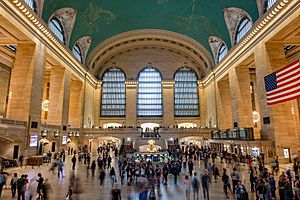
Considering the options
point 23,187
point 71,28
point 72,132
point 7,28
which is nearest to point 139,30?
point 71,28

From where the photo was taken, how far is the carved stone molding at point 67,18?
22.2 metres

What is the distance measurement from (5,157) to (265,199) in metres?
16.8

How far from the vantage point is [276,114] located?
16.9 meters

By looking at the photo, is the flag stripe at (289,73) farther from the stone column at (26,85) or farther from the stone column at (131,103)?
the stone column at (131,103)

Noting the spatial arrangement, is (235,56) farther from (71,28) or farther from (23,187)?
(23,187)

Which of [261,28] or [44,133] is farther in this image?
[44,133]

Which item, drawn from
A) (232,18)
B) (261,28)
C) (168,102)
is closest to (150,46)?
(168,102)

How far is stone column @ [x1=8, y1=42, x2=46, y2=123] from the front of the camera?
1740 centimetres

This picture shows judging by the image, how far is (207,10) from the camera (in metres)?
24.1

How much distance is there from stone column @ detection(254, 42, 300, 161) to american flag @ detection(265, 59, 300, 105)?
4.34 m

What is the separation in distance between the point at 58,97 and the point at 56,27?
7.51 m

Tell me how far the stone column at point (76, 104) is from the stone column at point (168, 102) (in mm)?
14204

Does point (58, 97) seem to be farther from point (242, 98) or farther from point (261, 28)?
point (261, 28)

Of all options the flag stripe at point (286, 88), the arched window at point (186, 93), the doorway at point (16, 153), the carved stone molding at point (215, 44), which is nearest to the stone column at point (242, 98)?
the carved stone molding at point (215, 44)
